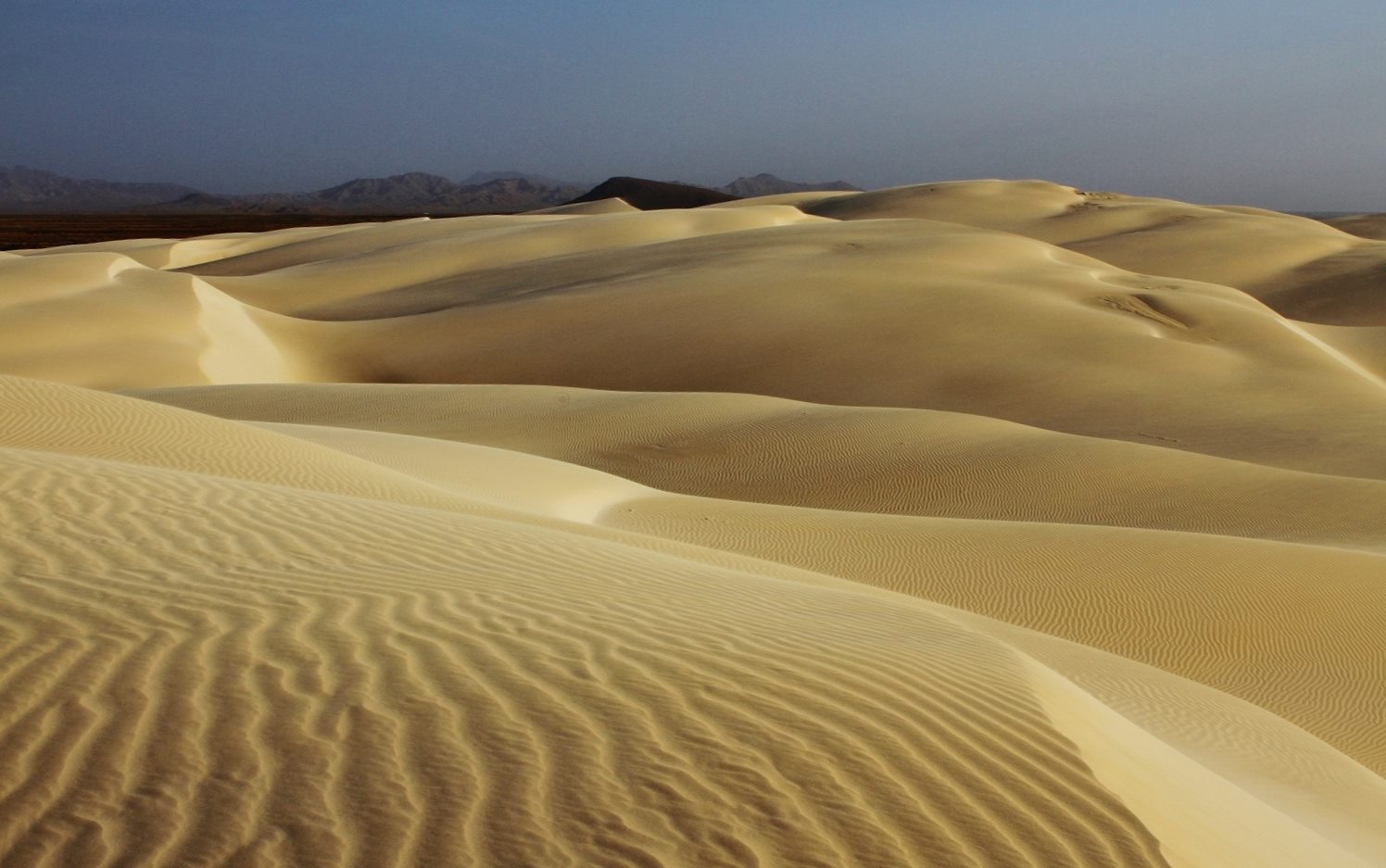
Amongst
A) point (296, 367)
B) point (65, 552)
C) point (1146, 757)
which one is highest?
point (65, 552)

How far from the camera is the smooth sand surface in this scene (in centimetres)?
313

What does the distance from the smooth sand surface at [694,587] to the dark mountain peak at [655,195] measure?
71093 millimetres

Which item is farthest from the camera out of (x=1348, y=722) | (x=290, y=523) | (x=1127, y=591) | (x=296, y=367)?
(x=296, y=367)

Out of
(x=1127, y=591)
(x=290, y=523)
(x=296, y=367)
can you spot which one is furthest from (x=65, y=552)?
(x=296, y=367)

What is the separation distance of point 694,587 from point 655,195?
9782cm

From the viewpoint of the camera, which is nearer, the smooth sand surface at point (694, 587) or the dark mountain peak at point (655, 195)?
the smooth sand surface at point (694, 587)

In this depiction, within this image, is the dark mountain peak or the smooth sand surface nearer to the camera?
the smooth sand surface

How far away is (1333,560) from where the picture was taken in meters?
10.4

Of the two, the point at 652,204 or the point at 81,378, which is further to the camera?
the point at 652,204

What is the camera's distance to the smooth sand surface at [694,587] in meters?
3.13

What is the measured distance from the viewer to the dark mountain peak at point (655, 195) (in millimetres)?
97812

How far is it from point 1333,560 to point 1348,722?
2689 mm

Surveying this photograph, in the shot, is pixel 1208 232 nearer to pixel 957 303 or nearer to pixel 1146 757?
pixel 957 303

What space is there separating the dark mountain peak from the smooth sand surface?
7109 cm
